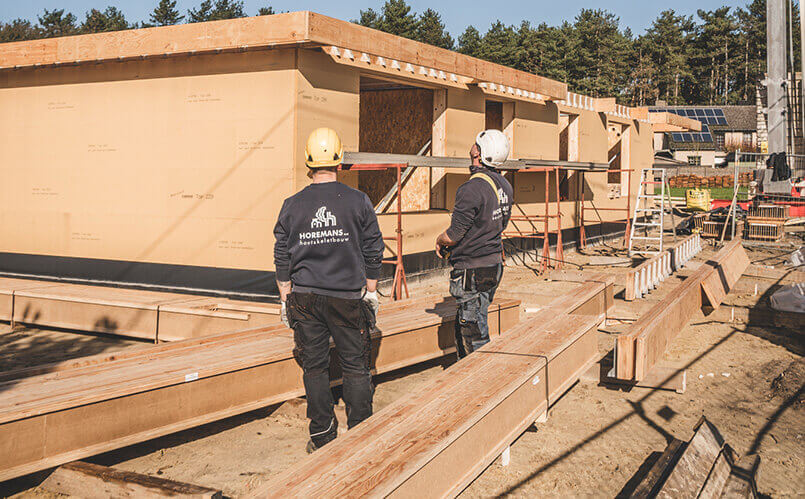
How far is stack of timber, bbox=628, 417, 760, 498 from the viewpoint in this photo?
3494 millimetres

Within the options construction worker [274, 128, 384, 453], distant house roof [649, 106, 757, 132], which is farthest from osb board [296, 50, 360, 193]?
distant house roof [649, 106, 757, 132]

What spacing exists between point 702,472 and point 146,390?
3.28 m

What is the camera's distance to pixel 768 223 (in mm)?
17438

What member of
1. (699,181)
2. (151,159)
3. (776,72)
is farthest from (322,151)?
(699,181)

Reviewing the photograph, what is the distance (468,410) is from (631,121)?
18.7m

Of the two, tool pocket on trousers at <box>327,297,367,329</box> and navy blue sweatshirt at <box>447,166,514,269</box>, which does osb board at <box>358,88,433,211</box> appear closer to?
navy blue sweatshirt at <box>447,166,514,269</box>

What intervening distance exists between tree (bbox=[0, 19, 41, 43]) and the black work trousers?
72689 millimetres

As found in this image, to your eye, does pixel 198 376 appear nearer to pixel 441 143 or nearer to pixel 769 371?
pixel 769 371

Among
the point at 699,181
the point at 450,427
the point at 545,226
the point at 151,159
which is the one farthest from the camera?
the point at 699,181

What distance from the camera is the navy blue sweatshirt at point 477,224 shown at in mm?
4992

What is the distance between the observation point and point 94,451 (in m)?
3.98

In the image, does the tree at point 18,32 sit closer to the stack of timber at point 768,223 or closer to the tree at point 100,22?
the tree at point 100,22

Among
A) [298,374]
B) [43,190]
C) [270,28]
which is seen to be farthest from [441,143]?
[298,374]

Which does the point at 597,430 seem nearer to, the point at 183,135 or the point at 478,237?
the point at 478,237
